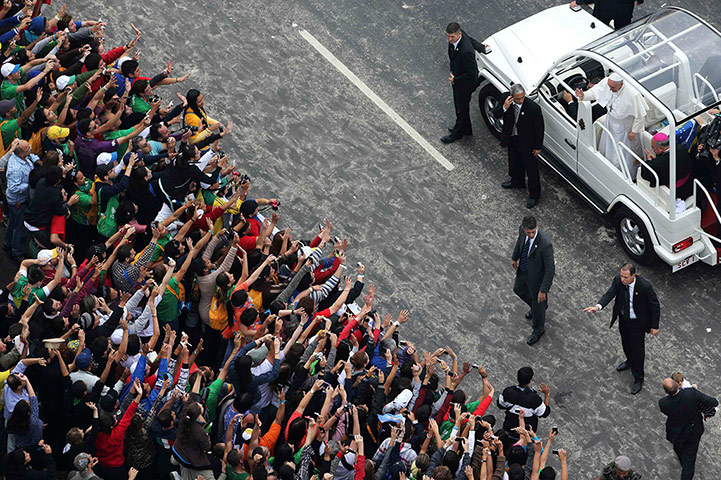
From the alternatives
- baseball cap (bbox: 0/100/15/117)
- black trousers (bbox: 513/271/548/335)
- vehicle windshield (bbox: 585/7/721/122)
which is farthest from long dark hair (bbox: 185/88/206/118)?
vehicle windshield (bbox: 585/7/721/122)

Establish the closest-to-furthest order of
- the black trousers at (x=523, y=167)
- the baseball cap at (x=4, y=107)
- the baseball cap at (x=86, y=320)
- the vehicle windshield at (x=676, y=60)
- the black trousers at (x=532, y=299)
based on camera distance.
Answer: the baseball cap at (x=86, y=320), the baseball cap at (x=4, y=107), the black trousers at (x=532, y=299), the vehicle windshield at (x=676, y=60), the black trousers at (x=523, y=167)

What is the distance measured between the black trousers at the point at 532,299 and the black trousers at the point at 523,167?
1982mm

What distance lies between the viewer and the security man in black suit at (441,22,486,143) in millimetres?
15359

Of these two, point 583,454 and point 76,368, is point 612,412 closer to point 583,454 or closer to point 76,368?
point 583,454

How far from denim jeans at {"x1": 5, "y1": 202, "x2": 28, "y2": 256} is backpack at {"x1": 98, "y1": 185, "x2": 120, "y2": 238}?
0.92m

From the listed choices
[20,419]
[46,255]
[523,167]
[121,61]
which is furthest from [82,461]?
[523,167]

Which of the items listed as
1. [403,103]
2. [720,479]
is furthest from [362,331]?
[403,103]

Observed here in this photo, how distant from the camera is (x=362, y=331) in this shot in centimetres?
1185

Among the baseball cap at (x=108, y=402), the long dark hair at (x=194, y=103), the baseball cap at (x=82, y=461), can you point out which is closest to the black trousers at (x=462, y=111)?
the long dark hair at (x=194, y=103)

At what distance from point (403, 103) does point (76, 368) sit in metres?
7.15

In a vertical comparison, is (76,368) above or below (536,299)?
above

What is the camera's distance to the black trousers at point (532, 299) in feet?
44.2

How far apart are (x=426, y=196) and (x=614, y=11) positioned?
13.2ft

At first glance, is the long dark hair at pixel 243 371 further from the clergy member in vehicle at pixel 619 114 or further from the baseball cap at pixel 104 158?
the clergy member in vehicle at pixel 619 114
